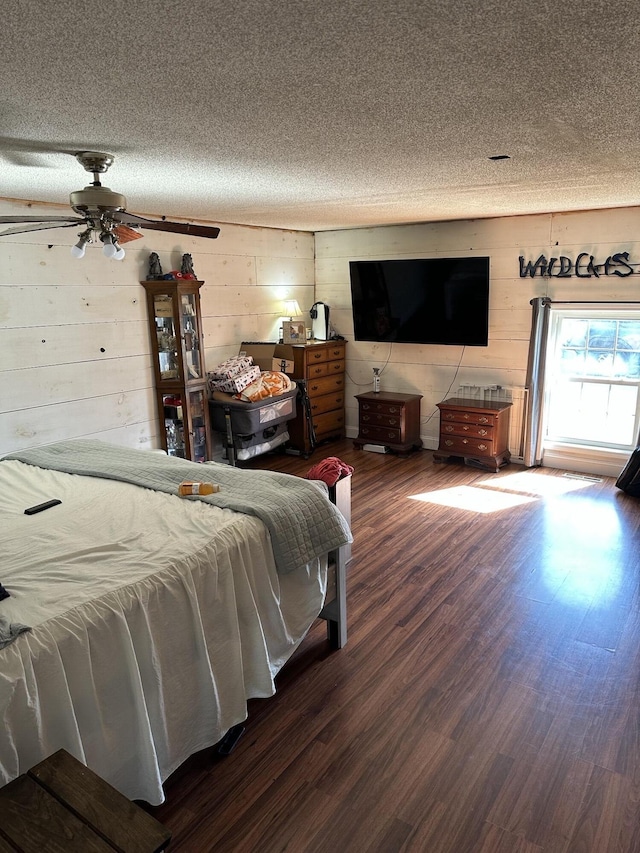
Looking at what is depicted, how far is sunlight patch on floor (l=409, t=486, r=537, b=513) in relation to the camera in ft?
15.1

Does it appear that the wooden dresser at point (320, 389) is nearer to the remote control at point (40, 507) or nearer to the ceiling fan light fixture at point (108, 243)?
the ceiling fan light fixture at point (108, 243)

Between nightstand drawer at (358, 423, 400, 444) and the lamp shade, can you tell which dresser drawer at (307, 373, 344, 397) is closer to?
nightstand drawer at (358, 423, 400, 444)

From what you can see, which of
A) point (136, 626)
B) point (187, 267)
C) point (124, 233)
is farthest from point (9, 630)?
point (187, 267)

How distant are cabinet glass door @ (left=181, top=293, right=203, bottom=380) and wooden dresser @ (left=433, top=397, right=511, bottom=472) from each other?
2291 mm

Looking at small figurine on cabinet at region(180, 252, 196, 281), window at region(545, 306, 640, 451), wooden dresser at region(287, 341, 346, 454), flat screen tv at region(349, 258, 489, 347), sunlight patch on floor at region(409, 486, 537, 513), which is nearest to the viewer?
sunlight patch on floor at region(409, 486, 537, 513)

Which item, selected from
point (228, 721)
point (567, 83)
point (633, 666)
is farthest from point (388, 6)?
point (633, 666)

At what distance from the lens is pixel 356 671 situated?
2.70 m

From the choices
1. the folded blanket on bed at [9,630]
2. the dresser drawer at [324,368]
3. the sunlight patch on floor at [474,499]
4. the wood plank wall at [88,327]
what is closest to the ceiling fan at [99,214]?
the wood plank wall at [88,327]

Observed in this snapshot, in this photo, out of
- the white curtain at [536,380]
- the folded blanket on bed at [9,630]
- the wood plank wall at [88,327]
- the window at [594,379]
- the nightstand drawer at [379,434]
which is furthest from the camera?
the nightstand drawer at [379,434]

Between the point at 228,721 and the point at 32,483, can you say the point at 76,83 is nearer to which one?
the point at 32,483

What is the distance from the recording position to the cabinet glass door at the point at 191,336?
15.8ft

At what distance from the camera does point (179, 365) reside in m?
4.80

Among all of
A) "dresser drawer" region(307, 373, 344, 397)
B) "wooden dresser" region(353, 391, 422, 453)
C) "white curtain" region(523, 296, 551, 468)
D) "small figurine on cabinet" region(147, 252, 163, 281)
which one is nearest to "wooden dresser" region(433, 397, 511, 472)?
"white curtain" region(523, 296, 551, 468)

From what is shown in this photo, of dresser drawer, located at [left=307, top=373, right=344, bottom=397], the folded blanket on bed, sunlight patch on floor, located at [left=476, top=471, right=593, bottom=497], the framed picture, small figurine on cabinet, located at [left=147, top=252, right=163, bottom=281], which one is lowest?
sunlight patch on floor, located at [left=476, top=471, right=593, bottom=497]
